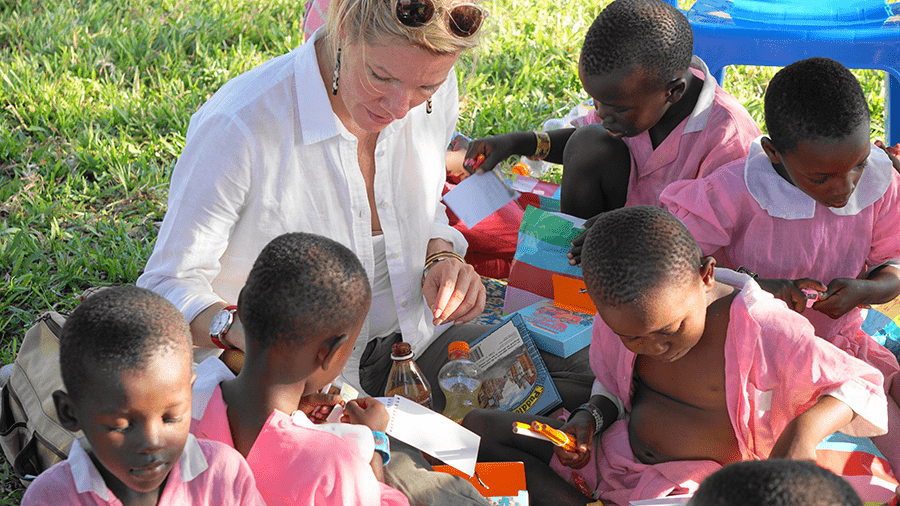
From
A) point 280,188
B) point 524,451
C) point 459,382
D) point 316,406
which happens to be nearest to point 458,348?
Answer: point 459,382

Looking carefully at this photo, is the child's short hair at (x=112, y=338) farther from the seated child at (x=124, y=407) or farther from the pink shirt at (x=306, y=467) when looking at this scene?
the pink shirt at (x=306, y=467)

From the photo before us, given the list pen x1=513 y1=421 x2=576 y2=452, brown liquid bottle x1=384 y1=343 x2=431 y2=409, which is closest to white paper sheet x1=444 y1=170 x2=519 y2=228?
brown liquid bottle x1=384 y1=343 x2=431 y2=409

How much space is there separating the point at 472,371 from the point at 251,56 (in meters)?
2.90

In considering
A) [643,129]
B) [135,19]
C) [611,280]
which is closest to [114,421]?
[611,280]

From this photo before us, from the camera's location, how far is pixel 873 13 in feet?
12.1

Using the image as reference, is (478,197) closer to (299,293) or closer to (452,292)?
(452,292)

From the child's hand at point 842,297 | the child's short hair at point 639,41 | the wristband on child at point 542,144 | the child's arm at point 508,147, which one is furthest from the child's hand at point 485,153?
the child's hand at point 842,297

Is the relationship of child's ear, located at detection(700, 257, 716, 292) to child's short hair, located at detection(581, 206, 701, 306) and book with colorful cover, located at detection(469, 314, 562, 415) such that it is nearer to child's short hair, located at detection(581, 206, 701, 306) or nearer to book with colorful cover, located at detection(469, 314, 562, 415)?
child's short hair, located at detection(581, 206, 701, 306)

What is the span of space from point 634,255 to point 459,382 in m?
0.91

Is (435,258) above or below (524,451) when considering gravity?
above

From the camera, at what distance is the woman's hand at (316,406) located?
2.02m

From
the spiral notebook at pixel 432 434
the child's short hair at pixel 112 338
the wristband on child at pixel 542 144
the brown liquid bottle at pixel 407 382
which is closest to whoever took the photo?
the child's short hair at pixel 112 338

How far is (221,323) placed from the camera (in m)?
2.07

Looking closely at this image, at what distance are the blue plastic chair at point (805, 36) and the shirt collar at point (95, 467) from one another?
290cm
